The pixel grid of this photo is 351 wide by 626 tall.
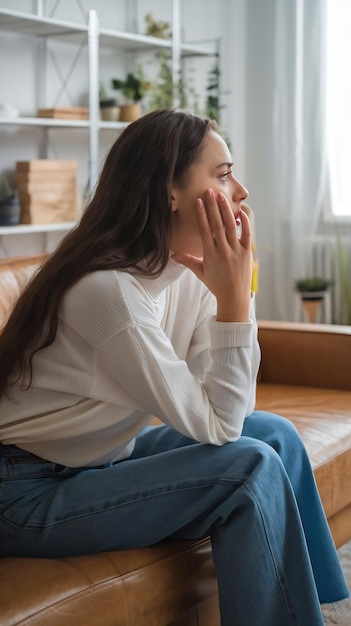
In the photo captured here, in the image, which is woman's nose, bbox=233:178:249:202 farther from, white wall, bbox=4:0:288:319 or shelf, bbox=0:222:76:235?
white wall, bbox=4:0:288:319

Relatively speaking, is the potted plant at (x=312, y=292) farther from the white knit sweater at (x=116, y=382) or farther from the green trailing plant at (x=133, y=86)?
the white knit sweater at (x=116, y=382)

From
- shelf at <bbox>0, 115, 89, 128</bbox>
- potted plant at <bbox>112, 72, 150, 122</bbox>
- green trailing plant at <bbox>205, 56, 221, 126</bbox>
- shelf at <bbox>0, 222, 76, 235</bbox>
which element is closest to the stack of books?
shelf at <bbox>0, 222, 76, 235</bbox>

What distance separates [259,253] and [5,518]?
3.24m

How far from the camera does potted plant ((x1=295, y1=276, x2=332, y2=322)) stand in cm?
414

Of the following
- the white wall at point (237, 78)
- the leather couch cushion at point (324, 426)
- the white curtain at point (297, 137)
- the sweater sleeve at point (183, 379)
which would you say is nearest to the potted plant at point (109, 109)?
the white wall at point (237, 78)

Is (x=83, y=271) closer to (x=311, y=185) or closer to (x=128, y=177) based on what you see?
(x=128, y=177)

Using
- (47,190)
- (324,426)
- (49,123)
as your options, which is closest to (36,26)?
(49,123)

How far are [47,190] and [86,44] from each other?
74 centimetres

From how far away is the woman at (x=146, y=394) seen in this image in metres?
1.40

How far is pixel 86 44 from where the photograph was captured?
3643 millimetres

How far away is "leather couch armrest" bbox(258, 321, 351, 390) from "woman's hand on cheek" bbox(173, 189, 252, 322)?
1.14m

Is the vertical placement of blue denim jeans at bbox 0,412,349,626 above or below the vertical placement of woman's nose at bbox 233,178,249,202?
below

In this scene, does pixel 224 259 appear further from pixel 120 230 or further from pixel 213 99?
pixel 213 99

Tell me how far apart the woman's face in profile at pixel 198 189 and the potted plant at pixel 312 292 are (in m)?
2.62
